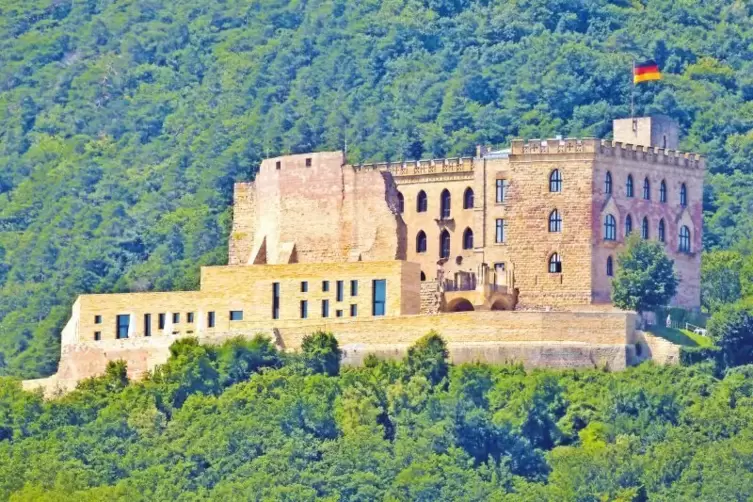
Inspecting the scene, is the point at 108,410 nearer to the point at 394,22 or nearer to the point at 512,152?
the point at 512,152

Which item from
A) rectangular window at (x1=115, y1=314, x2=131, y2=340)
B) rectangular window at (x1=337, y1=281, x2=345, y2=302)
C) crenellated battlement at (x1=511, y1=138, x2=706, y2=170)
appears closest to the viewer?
crenellated battlement at (x1=511, y1=138, x2=706, y2=170)

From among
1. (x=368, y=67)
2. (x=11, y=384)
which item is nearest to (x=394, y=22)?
(x=368, y=67)

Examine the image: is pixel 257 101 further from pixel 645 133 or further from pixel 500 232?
pixel 500 232

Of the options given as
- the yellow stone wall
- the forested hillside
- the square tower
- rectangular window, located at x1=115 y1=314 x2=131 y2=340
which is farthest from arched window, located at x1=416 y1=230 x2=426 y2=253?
the forested hillside

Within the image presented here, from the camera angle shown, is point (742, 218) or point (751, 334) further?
point (742, 218)

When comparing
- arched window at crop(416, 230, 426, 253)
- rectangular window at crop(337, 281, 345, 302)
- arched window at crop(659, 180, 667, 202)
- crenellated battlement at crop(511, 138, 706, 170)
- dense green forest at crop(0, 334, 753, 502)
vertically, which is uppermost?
crenellated battlement at crop(511, 138, 706, 170)

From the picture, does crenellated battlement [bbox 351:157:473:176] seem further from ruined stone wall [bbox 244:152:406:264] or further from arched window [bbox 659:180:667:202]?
arched window [bbox 659:180:667:202]

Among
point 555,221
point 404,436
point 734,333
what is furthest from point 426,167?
point 734,333
